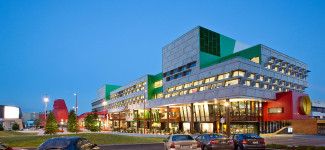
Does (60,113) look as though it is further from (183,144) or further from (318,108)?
(183,144)

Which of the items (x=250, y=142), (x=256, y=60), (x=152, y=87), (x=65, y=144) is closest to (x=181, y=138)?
(x=250, y=142)

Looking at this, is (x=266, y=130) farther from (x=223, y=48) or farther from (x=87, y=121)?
(x=87, y=121)

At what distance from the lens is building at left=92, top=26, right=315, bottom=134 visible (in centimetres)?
6562

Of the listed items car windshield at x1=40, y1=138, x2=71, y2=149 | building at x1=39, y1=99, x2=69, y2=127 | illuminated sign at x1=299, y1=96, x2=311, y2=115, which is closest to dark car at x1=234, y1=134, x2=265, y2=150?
car windshield at x1=40, y1=138, x2=71, y2=149

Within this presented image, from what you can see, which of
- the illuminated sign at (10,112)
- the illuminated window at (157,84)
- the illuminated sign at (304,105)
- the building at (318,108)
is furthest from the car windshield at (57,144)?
the illuminated sign at (10,112)

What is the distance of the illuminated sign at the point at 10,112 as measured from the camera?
164 meters

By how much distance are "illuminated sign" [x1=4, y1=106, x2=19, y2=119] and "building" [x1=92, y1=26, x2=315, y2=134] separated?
94226 mm

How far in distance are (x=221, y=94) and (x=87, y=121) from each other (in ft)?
89.2

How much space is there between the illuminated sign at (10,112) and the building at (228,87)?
9423 cm

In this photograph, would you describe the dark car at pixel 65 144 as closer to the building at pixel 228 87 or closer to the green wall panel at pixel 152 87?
the building at pixel 228 87

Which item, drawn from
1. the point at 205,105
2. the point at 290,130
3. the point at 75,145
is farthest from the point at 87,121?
the point at 75,145

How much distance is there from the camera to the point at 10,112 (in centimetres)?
16612

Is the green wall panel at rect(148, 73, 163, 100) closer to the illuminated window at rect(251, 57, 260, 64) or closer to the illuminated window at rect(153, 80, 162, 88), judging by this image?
the illuminated window at rect(153, 80, 162, 88)

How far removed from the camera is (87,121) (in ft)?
233
